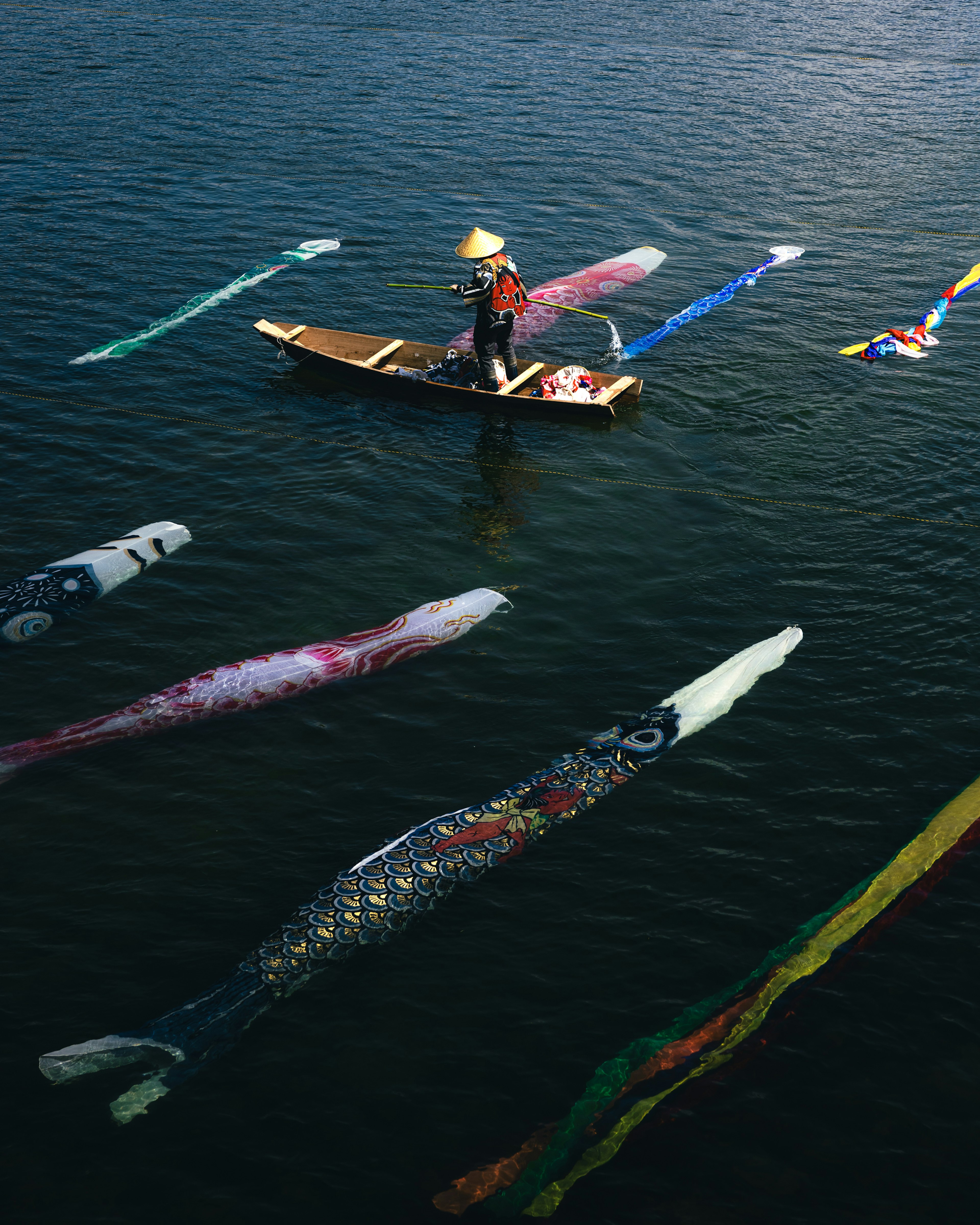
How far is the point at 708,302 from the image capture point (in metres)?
24.4

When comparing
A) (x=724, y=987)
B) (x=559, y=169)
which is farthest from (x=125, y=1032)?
(x=559, y=169)

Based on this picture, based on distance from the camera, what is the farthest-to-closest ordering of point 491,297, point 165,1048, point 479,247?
point 491,297 → point 479,247 → point 165,1048

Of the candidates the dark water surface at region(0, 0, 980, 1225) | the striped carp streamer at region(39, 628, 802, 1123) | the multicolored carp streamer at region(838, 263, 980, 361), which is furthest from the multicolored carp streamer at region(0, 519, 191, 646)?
the multicolored carp streamer at region(838, 263, 980, 361)

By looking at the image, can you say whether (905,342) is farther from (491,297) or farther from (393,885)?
(393,885)

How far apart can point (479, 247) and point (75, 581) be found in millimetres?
9945

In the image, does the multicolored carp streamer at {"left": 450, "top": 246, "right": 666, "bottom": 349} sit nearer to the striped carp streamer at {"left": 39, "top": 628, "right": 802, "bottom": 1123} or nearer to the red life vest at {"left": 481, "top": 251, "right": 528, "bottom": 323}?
the red life vest at {"left": 481, "top": 251, "right": 528, "bottom": 323}

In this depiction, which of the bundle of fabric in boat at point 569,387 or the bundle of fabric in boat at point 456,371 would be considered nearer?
the bundle of fabric in boat at point 569,387

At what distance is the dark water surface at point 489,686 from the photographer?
28.3 ft

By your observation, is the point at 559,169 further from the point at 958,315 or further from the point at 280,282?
the point at 958,315

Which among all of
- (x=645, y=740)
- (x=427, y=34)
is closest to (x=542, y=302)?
(x=645, y=740)

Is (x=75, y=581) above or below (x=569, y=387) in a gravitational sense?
below

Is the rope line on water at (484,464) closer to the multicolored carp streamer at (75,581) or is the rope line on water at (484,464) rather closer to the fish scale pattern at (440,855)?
the multicolored carp streamer at (75,581)

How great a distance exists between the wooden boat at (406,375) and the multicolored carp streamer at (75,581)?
6147mm

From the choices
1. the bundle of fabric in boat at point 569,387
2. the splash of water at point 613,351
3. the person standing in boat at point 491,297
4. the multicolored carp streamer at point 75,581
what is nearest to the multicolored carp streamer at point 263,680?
the multicolored carp streamer at point 75,581
